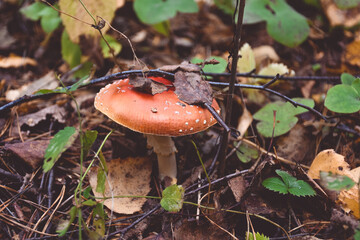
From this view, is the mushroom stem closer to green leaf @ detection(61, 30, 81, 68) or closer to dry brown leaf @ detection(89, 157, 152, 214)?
dry brown leaf @ detection(89, 157, 152, 214)

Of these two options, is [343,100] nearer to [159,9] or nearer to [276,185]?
[276,185]

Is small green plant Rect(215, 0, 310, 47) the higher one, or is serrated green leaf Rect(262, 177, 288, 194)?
small green plant Rect(215, 0, 310, 47)

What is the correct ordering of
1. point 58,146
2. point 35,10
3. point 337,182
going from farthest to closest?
point 35,10
point 58,146
point 337,182

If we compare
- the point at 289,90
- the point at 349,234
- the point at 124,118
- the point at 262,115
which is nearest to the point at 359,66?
the point at 289,90

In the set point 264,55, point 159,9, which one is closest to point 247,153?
point 264,55

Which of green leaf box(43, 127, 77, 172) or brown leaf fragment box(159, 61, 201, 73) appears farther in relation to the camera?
brown leaf fragment box(159, 61, 201, 73)

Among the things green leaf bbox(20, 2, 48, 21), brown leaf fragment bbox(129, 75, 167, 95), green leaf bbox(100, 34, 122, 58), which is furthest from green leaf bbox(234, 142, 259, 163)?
green leaf bbox(20, 2, 48, 21)

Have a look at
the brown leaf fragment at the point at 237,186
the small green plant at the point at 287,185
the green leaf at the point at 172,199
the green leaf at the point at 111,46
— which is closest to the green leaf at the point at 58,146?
the green leaf at the point at 172,199
